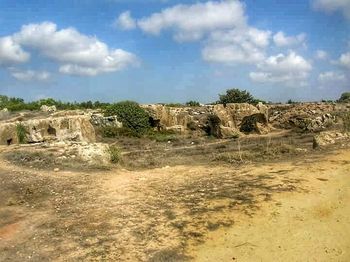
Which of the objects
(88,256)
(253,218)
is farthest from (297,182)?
(88,256)

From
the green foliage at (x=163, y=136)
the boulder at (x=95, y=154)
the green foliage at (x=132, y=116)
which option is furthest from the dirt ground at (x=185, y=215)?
the green foliage at (x=132, y=116)

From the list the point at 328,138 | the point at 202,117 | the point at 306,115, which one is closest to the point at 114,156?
the point at 328,138

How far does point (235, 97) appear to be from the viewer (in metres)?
37.4

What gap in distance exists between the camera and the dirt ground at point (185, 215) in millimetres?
7973

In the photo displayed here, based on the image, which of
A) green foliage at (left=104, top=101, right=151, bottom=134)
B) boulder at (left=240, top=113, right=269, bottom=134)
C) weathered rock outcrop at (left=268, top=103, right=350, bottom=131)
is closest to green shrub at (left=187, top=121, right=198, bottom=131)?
green foliage at (left=104, top=101, right=151, bottom=134)

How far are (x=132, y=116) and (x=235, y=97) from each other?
11.9 m

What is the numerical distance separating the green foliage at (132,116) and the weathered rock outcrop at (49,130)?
552 centimetres

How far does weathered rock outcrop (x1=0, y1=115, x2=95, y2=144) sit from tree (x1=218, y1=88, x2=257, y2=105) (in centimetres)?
1694

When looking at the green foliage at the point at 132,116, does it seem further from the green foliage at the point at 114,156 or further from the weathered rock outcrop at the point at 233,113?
the green foliage at the point at 114,156

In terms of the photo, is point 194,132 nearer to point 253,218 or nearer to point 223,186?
point 223,186

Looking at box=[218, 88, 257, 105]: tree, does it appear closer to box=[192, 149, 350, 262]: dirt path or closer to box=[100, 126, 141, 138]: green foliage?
box=[100, 126, 141, 138]: green foliage

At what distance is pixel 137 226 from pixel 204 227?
1.37 m

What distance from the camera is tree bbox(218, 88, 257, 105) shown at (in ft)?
122

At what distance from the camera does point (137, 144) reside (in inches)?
943
